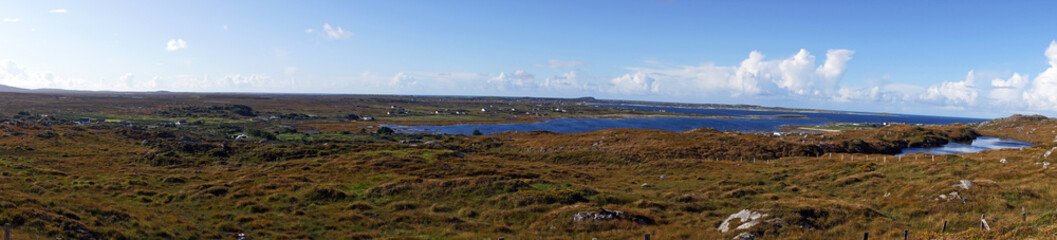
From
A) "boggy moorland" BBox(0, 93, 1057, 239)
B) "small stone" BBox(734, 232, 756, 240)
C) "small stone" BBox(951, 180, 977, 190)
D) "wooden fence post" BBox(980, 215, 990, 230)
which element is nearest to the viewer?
"wooden fence post" BBox(980, 215, 990, 230)

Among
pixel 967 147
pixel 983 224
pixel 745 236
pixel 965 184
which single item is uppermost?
pixel 965 184

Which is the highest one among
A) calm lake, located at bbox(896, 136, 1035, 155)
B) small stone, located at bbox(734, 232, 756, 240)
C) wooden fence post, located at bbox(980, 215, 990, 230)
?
wooden fence post, located at bbox(980, 215, 990, 230)

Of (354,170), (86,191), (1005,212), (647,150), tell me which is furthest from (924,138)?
(86,191)

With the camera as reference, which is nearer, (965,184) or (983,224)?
(983,224)

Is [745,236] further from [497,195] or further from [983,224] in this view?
[497,195]

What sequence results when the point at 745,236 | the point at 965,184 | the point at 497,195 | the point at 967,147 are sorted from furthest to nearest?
1. the point at 967,147
2. the point at 497,195
3. the point at 965,184
4. the point at 745,236

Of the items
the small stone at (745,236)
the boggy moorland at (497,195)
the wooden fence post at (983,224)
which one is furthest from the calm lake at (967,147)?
the small stone at (745,236)

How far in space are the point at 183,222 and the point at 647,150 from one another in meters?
52.2

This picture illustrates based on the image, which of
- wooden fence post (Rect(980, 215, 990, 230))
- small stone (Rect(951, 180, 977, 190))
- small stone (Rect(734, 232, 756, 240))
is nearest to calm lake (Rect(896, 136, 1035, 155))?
A: small stone (Rect(951, 180, 977, 190))

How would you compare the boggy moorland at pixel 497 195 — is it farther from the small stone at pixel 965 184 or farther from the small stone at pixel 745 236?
the small stone at pixel 965 184

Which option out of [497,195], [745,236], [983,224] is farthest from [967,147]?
[497,195]

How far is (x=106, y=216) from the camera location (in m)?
22.0

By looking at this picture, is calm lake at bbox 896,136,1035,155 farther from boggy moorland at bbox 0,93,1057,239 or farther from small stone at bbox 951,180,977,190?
small stone at bbox 951,180,977,190

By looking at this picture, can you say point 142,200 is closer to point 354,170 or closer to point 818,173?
point 354,170
